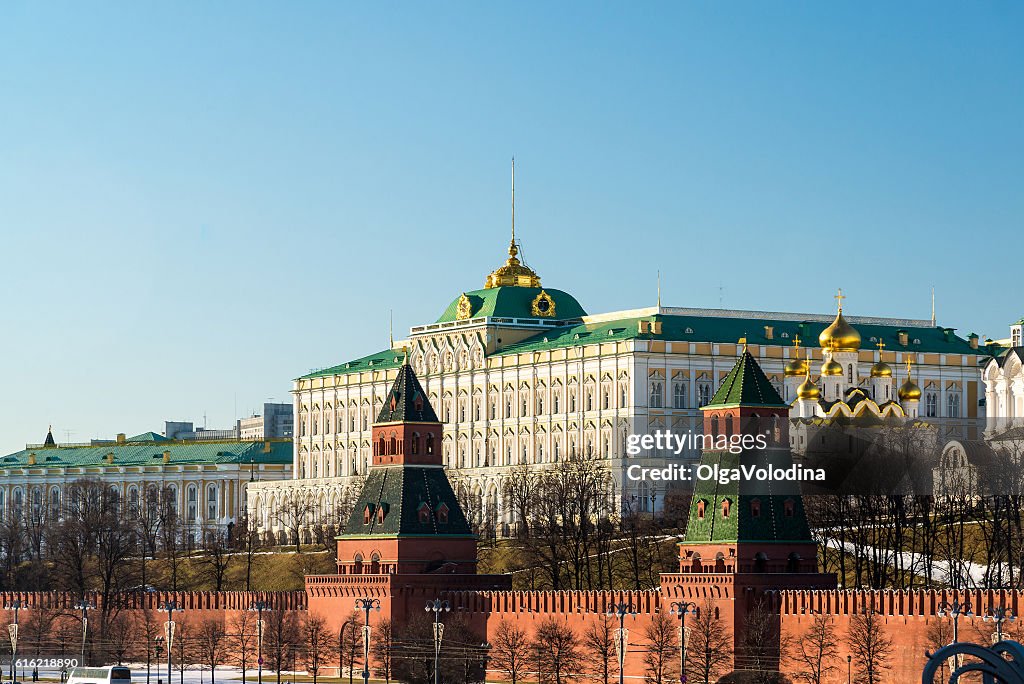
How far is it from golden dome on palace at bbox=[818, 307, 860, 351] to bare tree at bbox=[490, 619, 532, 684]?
193 feet

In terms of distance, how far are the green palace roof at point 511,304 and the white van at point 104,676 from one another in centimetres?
7537

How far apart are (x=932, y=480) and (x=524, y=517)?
25.6 m

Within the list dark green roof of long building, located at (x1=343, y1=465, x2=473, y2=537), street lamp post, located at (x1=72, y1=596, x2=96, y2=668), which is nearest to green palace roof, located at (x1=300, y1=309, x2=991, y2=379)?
street lamp post, located at (x1=72, y1=596, x2=96, y2=668)

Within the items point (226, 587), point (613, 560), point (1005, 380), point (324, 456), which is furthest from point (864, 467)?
point (324, 456)

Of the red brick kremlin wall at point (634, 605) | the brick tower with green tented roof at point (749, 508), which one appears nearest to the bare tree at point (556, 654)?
the red brick kremlin wall at point (634, 605)

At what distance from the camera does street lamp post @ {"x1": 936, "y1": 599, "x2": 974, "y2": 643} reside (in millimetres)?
91375

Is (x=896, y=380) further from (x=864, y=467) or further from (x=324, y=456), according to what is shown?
(x=324, y=456)

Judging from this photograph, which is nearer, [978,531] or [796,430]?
[978,531]

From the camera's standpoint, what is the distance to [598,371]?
16975 cm

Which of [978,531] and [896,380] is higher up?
[896,380]

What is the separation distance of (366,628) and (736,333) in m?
68.9

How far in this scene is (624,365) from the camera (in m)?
167

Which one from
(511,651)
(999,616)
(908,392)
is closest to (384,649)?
(511,651)

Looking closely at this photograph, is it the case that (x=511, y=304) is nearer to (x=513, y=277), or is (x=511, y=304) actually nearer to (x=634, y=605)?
(x=513, y=277)
